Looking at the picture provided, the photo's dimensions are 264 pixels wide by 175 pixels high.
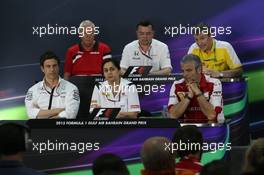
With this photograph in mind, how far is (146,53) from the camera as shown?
438 inches

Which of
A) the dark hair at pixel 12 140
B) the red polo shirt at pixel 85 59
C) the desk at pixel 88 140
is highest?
the red polo shirt at pixel 85 59

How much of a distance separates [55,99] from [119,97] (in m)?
0.82

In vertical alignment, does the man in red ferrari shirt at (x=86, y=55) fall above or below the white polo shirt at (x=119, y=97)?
above

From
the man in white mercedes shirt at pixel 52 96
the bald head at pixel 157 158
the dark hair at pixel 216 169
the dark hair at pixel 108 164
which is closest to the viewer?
the dark hair at pixel 216 169

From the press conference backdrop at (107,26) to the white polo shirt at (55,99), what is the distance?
2679 millimetres

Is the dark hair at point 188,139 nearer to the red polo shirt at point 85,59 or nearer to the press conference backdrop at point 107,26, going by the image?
the red polo shirt at point 85,59

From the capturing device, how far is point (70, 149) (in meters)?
6.78

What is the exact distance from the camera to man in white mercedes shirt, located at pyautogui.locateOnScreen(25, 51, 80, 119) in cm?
921

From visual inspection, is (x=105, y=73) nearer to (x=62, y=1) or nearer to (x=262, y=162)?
(x=62, y=1)

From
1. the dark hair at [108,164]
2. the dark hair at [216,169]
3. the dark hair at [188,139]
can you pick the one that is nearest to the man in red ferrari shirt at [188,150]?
the dark hair at [188,139]

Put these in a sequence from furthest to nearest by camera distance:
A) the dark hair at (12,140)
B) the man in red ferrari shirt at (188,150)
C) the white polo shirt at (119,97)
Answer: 1. the white polo shirt at (119,97)
2. the man in red ferrari shirt at (188,150)
3. the dark hair at (12,140)

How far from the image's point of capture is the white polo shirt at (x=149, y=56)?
36.2ft

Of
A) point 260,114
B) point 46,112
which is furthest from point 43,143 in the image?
point 260,114

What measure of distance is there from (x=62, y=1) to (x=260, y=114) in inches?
143
